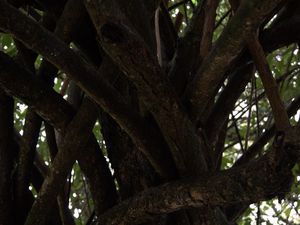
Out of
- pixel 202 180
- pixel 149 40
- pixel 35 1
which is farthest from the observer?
pixel 35 1

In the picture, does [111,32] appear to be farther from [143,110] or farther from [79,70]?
[143,110]

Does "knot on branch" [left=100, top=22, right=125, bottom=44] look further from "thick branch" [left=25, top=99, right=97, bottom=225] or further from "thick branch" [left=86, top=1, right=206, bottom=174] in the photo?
"thick branch" [left=25, top=99, right=97, bottom=225]

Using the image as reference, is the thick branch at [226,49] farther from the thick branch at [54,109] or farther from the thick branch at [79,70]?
the thick branch at [54,109]

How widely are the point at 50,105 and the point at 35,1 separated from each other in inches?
13.9

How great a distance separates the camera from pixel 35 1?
52.8 inches

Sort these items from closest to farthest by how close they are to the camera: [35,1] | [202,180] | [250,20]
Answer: [250,20] < [202,180] < [35,1]

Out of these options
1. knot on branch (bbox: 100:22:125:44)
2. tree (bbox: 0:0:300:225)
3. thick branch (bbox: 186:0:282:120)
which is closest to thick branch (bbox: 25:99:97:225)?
tree (bbox: 0:0:300:225)

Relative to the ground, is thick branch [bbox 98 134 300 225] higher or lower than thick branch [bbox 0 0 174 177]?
lower

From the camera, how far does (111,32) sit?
780 mm

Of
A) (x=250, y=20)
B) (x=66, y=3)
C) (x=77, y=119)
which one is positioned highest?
(x=66, y=3)

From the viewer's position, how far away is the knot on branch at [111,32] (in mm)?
780

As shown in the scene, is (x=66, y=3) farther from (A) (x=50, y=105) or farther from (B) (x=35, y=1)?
(A) (x=50, y=105)

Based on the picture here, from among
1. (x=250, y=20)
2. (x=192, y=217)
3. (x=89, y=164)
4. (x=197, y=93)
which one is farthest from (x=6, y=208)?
(x=250, y=20)

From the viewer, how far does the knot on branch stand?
78 cm
